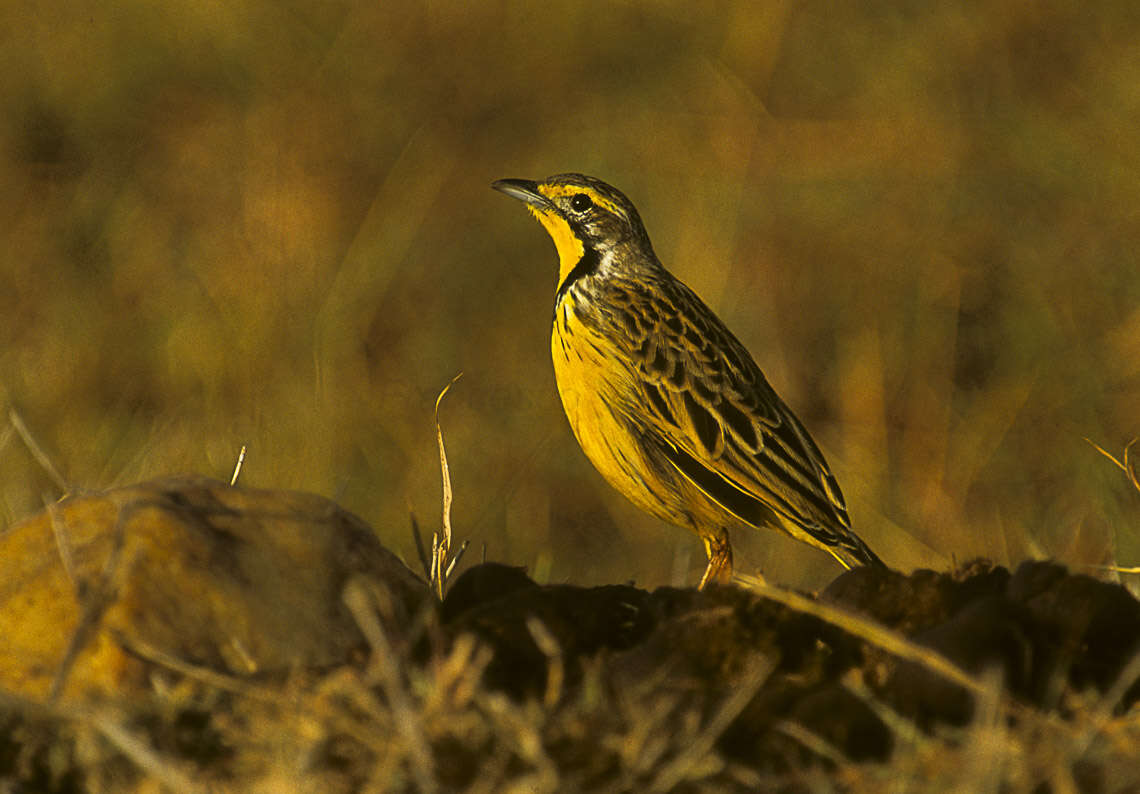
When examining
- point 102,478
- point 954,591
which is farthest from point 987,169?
point 954,591

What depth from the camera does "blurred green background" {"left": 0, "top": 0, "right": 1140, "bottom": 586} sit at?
1034 centimetres

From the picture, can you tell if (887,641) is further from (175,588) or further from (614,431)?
(614,431)

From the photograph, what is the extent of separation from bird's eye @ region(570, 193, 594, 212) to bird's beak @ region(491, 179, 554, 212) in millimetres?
89

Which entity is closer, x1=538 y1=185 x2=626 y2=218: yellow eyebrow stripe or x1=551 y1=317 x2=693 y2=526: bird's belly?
x1=551 y1=317 x2=693 y2=526: bird's belly

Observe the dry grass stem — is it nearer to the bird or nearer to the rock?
the rock

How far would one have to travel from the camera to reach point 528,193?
21.5 feet

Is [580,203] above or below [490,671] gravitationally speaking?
above

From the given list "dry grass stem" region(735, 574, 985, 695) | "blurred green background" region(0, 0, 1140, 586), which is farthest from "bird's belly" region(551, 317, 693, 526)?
"blurred green background" region(0, 0, 1140, 586)

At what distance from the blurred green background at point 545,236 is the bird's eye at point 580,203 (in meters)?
3.06

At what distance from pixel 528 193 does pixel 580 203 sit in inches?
8.2

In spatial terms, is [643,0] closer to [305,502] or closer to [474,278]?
[474,278]

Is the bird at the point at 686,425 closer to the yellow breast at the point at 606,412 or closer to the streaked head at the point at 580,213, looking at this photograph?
the yellow breast at the point at 606,412

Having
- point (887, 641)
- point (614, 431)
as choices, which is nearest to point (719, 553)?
point (614, 431)

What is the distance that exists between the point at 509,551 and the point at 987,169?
411 centimetres
